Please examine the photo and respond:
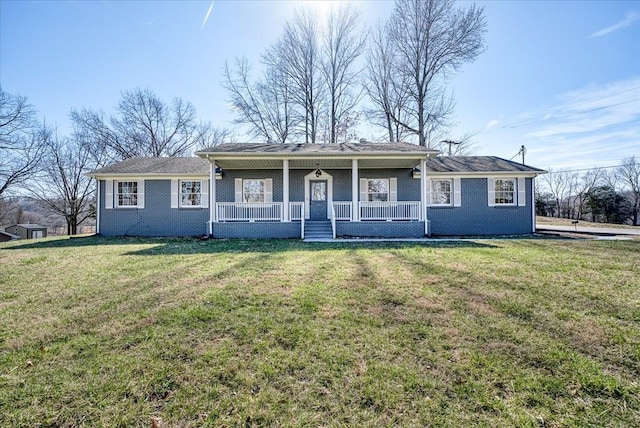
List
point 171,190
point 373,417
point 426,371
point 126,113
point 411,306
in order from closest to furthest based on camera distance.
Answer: point 373,417 < point 426,371 < point 411,306 < point 171,190 < point 126,113

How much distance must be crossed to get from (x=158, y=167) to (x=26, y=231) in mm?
22052

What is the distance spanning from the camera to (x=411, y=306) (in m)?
3.72

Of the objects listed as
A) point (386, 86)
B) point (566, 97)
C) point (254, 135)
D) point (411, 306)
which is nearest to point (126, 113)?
point (254, 135)

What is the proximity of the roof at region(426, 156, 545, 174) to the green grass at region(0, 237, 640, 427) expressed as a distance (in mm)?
9059

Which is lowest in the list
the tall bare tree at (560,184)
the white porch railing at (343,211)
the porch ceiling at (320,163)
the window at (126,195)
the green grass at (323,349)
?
the green grass at (323,349)

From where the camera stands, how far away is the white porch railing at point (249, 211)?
12.1 m

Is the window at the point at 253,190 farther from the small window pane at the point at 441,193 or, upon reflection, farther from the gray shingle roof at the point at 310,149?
the small window pane at the point at 441,193

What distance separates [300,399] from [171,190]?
1356 cm

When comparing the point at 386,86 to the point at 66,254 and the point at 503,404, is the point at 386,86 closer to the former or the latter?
the point at 66,254

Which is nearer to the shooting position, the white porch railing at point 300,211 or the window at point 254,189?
the white porch railing at point 300,211

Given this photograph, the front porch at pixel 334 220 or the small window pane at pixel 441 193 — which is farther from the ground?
the small window pane at pixel 441 193

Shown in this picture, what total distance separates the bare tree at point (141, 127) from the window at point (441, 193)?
74.9 feet

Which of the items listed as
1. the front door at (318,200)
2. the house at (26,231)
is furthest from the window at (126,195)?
the house at (26,231)

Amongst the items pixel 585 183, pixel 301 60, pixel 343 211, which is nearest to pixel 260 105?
pixel 301 60
